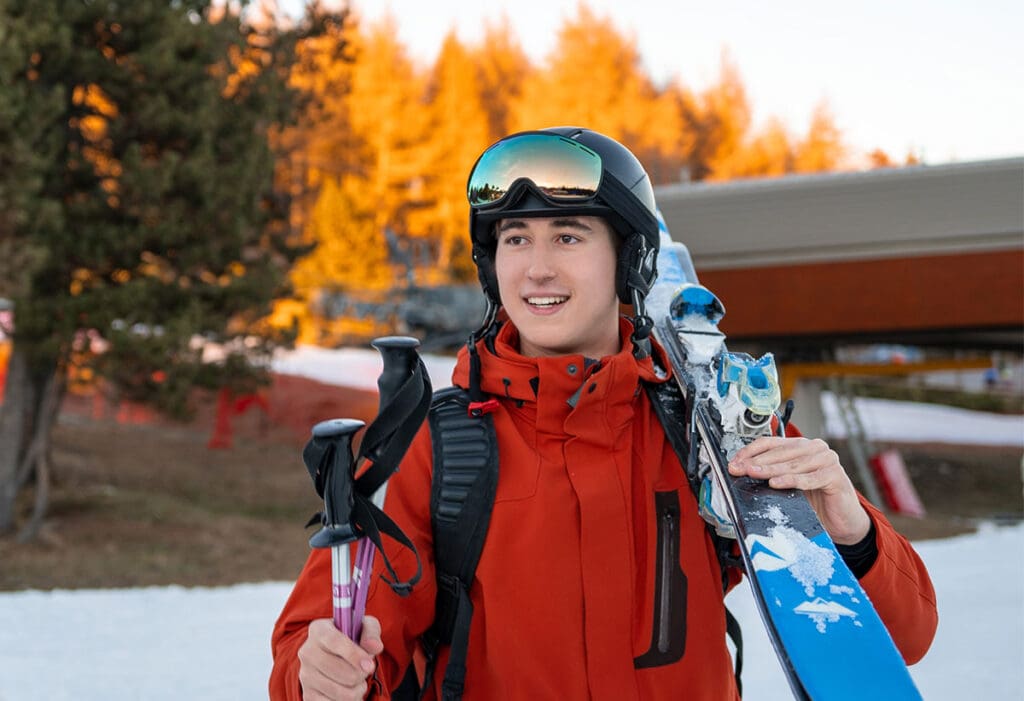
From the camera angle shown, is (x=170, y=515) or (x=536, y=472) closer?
(x=536, y=472)

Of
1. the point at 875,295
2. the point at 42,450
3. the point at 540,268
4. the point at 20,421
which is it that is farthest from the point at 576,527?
the point at 875,295

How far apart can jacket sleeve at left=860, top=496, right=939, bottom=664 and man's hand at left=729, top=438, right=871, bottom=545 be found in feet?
0.20

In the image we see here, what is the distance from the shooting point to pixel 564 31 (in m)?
38.8

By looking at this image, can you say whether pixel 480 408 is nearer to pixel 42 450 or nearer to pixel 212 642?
pixel 212 642

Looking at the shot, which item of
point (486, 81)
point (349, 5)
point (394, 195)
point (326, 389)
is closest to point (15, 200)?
point (349, 5)

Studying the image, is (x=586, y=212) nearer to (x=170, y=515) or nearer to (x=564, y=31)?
(x=170, y=515)

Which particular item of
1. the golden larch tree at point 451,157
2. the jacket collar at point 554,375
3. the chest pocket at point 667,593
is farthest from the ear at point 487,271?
the golden larch tree at point 451,157

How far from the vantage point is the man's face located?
1.88m

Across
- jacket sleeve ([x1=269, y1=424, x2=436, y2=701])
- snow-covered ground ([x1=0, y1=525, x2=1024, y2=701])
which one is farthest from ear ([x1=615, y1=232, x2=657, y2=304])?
snow-covered ground ([x1=0, y1=525, x2=1024, y2=701])

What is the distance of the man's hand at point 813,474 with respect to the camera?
1.67 metres

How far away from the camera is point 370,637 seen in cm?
142

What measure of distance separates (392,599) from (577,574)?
349 mm

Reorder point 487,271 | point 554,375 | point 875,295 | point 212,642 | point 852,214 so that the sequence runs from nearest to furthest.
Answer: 1. point 554,375
2. point 487,271
3. point 212,642
4. point 852,214
5. point 875,295

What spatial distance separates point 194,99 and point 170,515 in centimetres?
505
